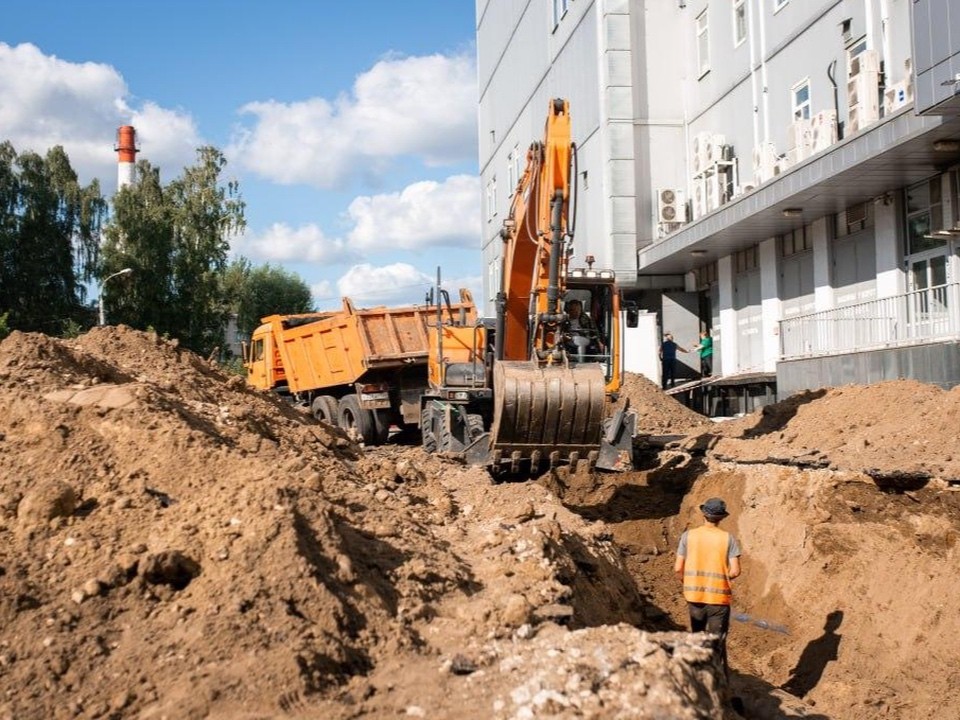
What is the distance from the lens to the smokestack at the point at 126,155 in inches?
1852

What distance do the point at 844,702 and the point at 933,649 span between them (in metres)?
1.01

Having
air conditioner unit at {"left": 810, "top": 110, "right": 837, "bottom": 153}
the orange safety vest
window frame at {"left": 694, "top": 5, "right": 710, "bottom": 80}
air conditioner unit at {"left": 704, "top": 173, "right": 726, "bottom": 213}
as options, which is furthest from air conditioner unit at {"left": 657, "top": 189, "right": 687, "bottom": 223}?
the orange safety vest

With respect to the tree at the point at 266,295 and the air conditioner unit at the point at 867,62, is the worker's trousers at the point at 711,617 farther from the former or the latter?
the tree at the point at 266,295

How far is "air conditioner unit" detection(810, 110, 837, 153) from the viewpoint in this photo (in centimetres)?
1888

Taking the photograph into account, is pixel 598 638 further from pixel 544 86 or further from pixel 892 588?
pixel 544 86

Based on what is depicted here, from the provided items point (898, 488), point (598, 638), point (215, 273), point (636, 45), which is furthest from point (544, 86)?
point (598, 638)

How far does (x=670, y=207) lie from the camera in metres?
26.1

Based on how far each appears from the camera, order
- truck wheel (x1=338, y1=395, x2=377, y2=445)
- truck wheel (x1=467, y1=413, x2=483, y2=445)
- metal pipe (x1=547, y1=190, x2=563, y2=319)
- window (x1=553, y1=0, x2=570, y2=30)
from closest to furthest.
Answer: metal pipe (x1=547, y1=190, x2=563, y2=319), truck wheel (x1=467, y1=413, x2=483, y2=445), truck wheel (x1=338, y1=395, x2=377, y2=445), window (x1=553, y1=0, x2=570, y2=30)

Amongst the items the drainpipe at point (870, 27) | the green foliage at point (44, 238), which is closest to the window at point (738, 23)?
Answer: the drainpipe at point (870, 27)

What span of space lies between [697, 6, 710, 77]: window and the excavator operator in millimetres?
14521

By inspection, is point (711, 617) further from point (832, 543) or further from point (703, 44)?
point (703, 44)

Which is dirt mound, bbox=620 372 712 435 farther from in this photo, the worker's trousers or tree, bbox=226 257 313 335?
tree, bbox=226 257 313 335

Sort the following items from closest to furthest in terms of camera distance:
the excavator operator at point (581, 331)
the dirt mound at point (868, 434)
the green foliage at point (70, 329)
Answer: the dirt mound at point (868, 434) < the excavator operator at point (581, 331) < the green foliage at point (70, 329)

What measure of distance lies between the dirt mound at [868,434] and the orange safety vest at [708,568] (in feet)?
11.4
